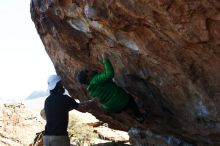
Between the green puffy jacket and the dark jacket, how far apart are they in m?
0.72

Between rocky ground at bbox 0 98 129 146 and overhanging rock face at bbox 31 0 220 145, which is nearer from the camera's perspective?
overhanging rock face at bbox 31 0 220 145

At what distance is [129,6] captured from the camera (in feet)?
27.2

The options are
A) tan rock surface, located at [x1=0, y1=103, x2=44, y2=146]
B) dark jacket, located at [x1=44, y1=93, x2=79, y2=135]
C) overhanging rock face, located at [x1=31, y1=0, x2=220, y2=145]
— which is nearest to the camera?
overhanging rock face, located at [x1=31, y1=0, x2=220, y2=145]

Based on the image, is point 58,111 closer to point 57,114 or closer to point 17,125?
point 57,114

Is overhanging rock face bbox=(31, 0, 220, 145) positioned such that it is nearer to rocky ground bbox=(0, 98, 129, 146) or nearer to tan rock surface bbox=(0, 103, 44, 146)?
rocky ground bbox=(0, 98, 129, 146)

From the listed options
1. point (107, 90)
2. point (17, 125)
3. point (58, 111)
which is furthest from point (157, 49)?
point (17, 125)

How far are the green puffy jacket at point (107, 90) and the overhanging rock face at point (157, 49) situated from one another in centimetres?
70

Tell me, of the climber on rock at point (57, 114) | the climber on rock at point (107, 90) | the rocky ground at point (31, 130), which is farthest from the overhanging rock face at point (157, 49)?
the rocky ground at point (31, 130)

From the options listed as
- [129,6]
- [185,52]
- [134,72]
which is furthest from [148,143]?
[129,6]

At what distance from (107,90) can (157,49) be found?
5.82 feet

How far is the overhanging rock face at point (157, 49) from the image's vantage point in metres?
7.77

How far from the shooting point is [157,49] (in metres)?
9.01

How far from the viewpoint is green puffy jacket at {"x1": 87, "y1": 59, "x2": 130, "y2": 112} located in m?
9.85

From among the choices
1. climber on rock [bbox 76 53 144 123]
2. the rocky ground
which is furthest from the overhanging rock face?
the rocky ground
